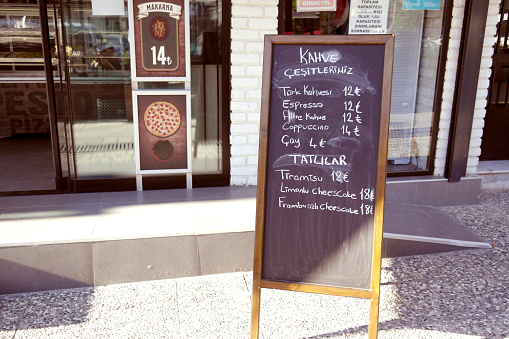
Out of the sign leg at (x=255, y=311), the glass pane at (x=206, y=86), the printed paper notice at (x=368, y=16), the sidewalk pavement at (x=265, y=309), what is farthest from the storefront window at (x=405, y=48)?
the sign leg at (x=255, y=311)

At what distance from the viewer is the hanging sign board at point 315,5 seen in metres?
4.71

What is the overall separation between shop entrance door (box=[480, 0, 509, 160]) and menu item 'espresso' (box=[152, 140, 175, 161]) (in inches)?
166

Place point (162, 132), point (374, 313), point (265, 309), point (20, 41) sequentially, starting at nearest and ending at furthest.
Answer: point (374, 313), point (265, 309), point (162, 132), point (20, 41)

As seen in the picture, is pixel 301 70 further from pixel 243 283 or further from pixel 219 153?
pixel 219 153

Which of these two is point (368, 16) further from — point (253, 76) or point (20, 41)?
point (20, 41)

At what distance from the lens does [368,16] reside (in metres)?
4.93

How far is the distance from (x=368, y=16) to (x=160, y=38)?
85.0 inches

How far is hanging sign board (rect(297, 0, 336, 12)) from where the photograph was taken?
4.71m

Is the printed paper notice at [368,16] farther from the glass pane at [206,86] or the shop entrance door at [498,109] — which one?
the shop entrance door at [498,109]

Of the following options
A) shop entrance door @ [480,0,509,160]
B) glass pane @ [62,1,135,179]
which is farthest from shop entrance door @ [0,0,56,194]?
shop entrance door @ [480,0,509,160]

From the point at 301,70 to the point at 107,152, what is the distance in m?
2.56

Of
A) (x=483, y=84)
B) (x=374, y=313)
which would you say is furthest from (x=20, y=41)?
(x=374, y=313)

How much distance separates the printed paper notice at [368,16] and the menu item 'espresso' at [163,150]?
2.19 m

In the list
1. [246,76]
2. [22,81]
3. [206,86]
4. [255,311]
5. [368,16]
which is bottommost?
[255,311]
